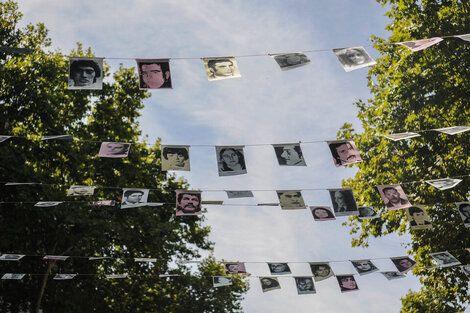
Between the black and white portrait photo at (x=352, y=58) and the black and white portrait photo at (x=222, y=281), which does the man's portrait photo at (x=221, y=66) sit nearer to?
the black and white portrait photo at (x=352, y=58)

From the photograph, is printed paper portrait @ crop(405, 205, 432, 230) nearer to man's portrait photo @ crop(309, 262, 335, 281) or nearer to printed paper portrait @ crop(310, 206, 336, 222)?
printed paper portrait @ crop(310, 206, 336, 222)

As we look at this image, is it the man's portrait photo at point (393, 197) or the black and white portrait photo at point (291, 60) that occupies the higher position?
the black and white portrait photo at point (291, 60)

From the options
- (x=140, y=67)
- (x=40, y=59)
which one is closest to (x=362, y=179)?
(x=140, y=67)

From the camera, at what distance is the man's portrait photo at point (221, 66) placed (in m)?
8.71

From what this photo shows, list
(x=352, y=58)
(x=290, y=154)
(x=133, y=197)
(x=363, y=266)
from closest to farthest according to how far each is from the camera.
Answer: (x=352, y=58), (x=290, y=154), (x=133, y=197), (x=363, y=266)

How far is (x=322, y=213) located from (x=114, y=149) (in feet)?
21.8

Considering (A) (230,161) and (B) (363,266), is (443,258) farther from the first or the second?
(A) (230,161)

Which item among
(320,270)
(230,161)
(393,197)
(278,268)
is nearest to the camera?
(230,161)

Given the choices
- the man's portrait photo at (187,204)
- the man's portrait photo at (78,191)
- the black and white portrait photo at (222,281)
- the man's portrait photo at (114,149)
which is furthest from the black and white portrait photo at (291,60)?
the black and white portrait photo at (222,281)

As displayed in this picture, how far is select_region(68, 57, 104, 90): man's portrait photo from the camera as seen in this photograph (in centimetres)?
860

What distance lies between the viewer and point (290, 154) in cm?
1081

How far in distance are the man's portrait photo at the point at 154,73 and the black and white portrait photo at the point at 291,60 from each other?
2457 mm

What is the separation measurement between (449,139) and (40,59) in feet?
55.2

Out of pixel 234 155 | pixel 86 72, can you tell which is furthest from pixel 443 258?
pixel 86 72
